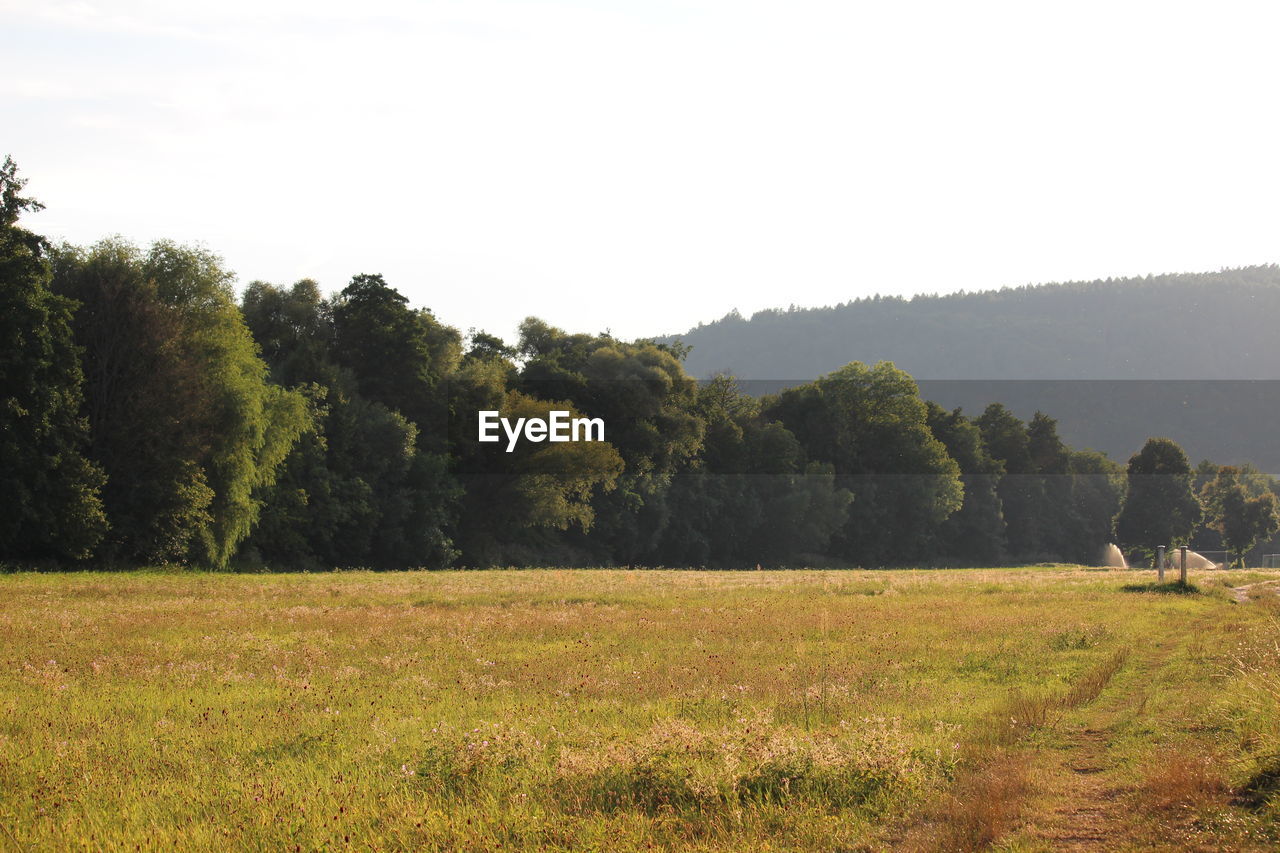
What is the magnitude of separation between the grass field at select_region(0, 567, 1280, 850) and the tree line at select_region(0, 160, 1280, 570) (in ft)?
76.2

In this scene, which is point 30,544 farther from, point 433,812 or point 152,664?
point 433,812

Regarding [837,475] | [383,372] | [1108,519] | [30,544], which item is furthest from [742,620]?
[1108,519]

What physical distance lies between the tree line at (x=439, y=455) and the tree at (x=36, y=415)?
10cm

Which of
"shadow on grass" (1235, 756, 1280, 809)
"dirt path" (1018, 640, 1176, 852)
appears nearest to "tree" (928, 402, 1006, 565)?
"dirt path" (1018, 640, 1176, 852)

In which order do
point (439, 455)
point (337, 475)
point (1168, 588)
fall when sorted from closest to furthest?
point (1168, 588)
point (337, 475)
point (439, 455)

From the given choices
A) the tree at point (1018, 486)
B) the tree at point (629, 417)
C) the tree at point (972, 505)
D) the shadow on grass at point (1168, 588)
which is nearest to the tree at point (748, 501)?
the tree at point (629, 417)

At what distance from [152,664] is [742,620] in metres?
15.4

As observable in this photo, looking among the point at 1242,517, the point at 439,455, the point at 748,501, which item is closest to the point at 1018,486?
the point at 1242,517

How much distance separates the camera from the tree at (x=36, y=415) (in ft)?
142

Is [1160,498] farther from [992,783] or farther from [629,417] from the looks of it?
[992,783]

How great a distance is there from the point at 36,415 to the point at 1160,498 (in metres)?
115

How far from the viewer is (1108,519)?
135500mm

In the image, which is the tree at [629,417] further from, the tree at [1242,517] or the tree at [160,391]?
the tree at [1242,517]

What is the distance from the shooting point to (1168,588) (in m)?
42.8
